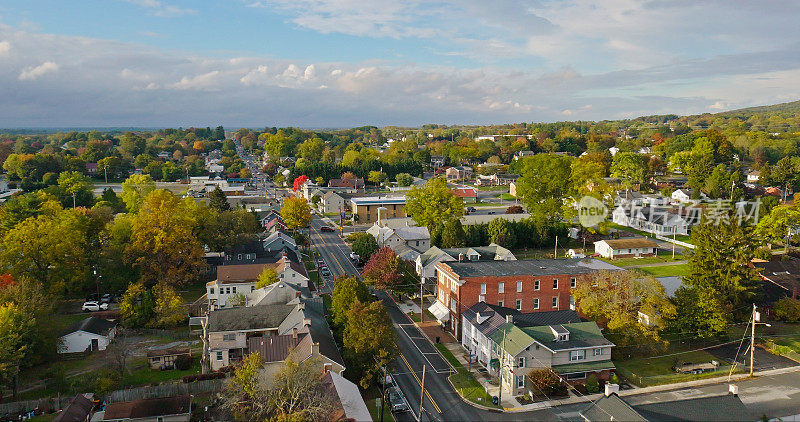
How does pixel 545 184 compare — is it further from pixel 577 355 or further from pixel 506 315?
pixel 577 355

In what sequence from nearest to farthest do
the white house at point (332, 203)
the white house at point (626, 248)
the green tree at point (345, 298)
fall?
the green tree at point (345, 298), the white house at point (626, 248), the white house at point (332, 203)

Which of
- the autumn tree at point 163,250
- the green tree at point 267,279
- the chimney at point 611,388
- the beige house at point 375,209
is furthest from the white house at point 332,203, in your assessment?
the chimney at point 611,388

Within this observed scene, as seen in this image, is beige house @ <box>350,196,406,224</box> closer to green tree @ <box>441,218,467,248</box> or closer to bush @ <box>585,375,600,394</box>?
green tree @ <box>441,218,467,248</box>

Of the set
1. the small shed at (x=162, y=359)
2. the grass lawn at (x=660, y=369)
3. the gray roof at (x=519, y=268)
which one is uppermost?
the gray roof at (x=519, y=268)

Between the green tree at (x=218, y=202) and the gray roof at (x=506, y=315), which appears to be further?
the green tree at (x=218, y=202)

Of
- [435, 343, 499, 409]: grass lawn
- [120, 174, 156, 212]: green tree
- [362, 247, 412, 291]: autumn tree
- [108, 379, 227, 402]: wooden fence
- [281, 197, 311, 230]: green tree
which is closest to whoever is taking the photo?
[108, 379, 227, 402]: wooden fence

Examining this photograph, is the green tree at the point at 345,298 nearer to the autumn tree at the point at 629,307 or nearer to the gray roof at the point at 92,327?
the autumn tree at the point at 629,307

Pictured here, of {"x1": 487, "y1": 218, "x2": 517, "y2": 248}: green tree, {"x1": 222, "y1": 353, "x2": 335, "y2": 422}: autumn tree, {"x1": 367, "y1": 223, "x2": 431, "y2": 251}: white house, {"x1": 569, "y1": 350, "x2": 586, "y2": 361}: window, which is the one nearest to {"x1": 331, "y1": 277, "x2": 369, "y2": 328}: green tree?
{"x1": 222, "y1": 353, "x2": 335, "y2": 422}: autumn tree
